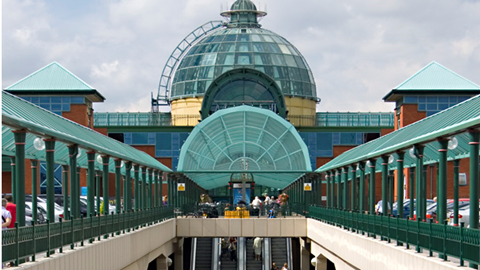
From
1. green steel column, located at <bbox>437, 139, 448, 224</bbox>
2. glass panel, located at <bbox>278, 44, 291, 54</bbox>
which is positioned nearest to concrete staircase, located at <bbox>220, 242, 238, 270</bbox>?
green steel column, located at <bbox>437, 139, 448, 224</bbox>

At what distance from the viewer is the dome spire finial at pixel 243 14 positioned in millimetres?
96500

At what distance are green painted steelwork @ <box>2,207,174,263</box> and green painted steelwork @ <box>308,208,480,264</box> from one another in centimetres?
719

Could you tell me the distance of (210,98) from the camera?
252 ft

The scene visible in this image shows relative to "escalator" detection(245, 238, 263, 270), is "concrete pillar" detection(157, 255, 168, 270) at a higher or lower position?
higher

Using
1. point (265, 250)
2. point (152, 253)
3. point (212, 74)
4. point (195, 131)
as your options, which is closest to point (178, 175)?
point (195, 131)

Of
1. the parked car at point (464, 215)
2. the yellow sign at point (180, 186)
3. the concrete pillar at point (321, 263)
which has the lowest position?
the concrete pillar at point (321, 263)

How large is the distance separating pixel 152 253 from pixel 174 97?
5593 centimetres

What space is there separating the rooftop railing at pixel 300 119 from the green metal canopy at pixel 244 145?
907 inches

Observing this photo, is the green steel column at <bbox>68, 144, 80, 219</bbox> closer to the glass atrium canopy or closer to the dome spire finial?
the glass atrium canopy

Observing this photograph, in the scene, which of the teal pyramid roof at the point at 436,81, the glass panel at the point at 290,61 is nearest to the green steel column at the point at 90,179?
the teal pyramid roof at the point at 436,81

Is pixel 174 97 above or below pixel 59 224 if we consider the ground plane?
above

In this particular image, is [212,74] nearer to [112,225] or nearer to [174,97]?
[174,97]

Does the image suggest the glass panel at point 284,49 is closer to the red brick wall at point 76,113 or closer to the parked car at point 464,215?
the red brick wall at point 76,113

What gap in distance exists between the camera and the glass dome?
88438mm
